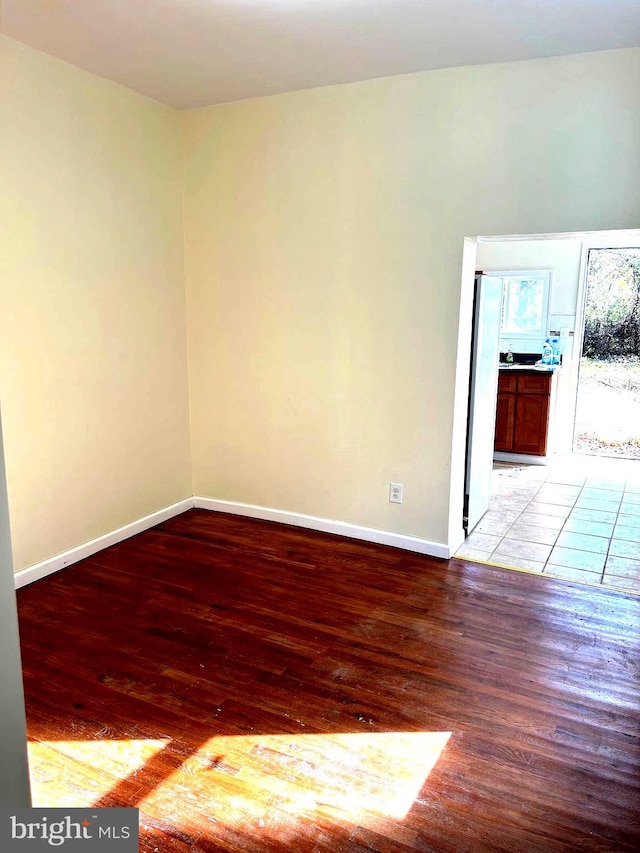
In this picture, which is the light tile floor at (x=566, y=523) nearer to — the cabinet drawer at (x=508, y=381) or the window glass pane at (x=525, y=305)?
the cabinet drawer at (x=508, y=381)

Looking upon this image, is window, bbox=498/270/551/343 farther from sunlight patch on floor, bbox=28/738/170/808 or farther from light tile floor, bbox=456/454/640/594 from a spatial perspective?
sunlight patch on floor, bbox=28/738/170/808

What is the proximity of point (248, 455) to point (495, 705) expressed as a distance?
2.32 metres

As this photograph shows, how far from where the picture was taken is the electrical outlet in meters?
3.63

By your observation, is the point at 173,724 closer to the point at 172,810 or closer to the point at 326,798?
the point at 172,810

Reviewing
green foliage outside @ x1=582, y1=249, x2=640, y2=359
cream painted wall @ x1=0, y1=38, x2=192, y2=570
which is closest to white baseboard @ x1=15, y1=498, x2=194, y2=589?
cream painted wall @ x1=0, y1=38, x2=192, y2=570

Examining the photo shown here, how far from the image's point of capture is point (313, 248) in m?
3.67

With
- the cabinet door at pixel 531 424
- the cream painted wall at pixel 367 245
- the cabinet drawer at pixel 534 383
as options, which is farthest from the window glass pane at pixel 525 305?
the cream painted wall at pixel 367 245

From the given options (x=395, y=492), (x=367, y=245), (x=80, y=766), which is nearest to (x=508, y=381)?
(x=395, y=492)

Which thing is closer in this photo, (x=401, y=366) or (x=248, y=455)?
(x=401, y=366)

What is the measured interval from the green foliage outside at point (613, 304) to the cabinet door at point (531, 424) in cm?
86

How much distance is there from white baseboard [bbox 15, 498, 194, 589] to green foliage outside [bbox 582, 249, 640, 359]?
164 inches

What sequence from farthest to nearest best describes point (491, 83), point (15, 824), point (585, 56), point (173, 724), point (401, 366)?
point (401, 366)
point (491, 83)
point (585, 56)
point (173, 724)
point (15, 824)

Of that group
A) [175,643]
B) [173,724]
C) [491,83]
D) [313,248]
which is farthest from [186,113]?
[173,724]

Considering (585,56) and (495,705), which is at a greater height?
(585,56)
